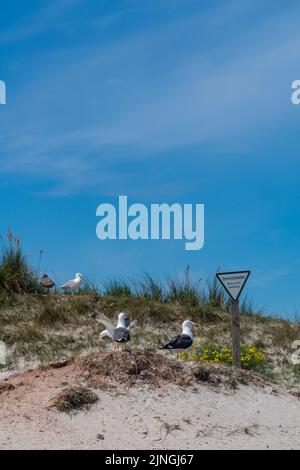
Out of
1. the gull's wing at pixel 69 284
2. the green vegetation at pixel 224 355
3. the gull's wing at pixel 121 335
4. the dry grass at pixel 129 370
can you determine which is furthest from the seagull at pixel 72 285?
the dry grass at pixel 129 370

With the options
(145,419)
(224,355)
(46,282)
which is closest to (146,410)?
(145,419)

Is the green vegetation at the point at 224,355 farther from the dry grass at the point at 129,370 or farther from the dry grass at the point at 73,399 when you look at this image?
the dry grass at the point at 73,399

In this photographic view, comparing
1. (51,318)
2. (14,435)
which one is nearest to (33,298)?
(51,318)

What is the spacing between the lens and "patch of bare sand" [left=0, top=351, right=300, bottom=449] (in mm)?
13695

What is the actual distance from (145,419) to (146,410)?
29 centimetres

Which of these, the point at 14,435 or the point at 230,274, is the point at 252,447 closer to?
the point at 14,435

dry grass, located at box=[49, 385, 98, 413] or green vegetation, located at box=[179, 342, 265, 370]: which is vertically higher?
green vegetation, located at box=[179, 342, 265, 370]

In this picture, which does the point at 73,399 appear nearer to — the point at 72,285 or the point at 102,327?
the point at 102,327

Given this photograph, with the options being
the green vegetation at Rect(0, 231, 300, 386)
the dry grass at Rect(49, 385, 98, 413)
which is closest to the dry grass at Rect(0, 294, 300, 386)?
Answer: the green vegetation at Rect(0, 231, 300, 386)

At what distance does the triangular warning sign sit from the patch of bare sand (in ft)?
6.91

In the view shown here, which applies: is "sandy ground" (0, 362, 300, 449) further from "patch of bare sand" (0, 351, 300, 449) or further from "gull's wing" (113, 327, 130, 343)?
"gull's wing" (113, 327, 130, 343)

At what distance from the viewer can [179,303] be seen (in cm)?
2467
